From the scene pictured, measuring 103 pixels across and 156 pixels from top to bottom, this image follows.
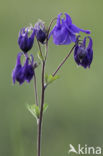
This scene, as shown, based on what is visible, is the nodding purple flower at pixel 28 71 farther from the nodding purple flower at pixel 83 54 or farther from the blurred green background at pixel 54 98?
the blurred green background at pixel 54 98

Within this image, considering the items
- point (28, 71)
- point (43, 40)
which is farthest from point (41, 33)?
point (28, 71)

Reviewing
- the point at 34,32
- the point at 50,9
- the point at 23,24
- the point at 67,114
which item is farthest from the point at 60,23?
the point at 50,9

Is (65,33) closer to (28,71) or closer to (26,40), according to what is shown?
(26,40)

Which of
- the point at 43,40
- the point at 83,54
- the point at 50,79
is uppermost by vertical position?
the point at 43,40

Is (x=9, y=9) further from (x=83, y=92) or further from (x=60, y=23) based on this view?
(x=60, y=23)

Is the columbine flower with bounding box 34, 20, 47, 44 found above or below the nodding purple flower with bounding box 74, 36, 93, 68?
above

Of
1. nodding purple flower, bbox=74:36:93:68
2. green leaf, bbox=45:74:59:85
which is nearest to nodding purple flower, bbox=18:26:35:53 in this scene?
green leaf, bbox=45:74:59:85

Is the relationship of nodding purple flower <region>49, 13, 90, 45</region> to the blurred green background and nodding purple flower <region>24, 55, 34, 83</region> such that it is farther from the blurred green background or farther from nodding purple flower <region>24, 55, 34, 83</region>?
the blurred green background

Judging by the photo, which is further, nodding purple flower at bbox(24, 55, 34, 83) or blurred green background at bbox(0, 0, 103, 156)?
blurred green background at bbox(0, 0, 103, 156)
